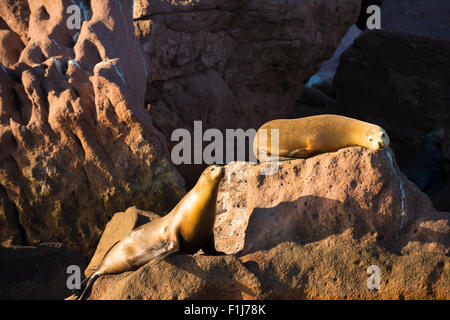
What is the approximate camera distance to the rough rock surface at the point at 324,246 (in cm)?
339

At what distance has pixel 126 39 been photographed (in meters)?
6.03

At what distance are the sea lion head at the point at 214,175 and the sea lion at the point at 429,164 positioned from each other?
5691 millimetres

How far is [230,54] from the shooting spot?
28.0 ft

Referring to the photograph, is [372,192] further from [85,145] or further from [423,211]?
[85,145]

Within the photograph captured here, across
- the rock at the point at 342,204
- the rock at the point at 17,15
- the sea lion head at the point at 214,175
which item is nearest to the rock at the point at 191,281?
the rock at the point at 342,204

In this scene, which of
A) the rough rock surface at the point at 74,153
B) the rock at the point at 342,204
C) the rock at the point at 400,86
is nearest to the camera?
the rock at the point at 342,204

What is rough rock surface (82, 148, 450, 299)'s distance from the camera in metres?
3.39

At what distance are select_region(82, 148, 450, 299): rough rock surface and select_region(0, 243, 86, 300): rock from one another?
4.35 ft

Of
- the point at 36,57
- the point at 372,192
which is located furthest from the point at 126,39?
the point at 372,192

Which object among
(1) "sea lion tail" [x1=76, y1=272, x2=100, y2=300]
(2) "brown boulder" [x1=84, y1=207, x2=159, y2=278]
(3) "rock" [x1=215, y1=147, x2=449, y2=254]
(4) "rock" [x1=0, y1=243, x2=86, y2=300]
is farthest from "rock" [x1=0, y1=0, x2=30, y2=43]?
(3) "rock" [x1=215, y1=147, x2=449, y2=254]

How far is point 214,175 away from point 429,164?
20.2 ft

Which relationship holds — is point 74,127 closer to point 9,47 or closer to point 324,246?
point 9,47

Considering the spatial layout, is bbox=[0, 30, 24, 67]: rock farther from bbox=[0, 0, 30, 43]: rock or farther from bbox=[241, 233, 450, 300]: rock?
bbox=[241, 233, 450, 300]: rock

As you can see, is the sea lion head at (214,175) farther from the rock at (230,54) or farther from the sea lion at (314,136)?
the rock at (230,54)
